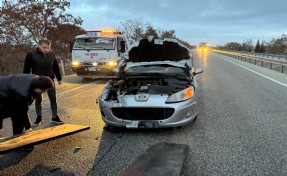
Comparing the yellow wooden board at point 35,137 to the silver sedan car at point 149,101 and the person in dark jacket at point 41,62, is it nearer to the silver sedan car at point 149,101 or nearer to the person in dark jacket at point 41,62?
the silver sedan car at point 149,101

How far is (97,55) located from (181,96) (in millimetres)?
8722

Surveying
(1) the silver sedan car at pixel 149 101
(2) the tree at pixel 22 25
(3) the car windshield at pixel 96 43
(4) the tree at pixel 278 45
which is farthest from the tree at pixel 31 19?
(4) the tree at pixel 278 45

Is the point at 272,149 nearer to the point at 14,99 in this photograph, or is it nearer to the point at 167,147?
the point at 167,147

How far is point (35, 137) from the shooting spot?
4.57m

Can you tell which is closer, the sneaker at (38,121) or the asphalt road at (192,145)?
the asphalt road at (192,145)

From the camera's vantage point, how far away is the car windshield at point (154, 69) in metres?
7.18

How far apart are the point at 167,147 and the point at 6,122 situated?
3.68 m

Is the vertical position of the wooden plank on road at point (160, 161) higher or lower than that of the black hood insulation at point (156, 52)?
lower

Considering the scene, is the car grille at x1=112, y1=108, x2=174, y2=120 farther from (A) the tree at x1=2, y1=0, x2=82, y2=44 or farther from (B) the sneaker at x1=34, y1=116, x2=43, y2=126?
(A) the tree at x1=2, y1=0, x2=82, y2=44

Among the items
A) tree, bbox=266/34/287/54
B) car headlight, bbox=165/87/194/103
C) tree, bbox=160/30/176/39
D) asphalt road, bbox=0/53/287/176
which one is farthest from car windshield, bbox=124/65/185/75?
tree, bbox=266/34/287/54

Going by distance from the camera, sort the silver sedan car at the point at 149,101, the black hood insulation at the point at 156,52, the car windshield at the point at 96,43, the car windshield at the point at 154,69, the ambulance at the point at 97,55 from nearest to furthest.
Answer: the silver sedan car at the point at 149,101 → the car windshield at the point at 154,69 → the black hood insulation at the point at 156,52 → the ambulance at the point at 97,55 → the car windshield at the point at 96,43

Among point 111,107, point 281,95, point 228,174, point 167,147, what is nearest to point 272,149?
point 228,174

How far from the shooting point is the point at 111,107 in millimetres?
5562

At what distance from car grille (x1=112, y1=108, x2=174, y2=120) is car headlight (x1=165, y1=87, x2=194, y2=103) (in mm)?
186
